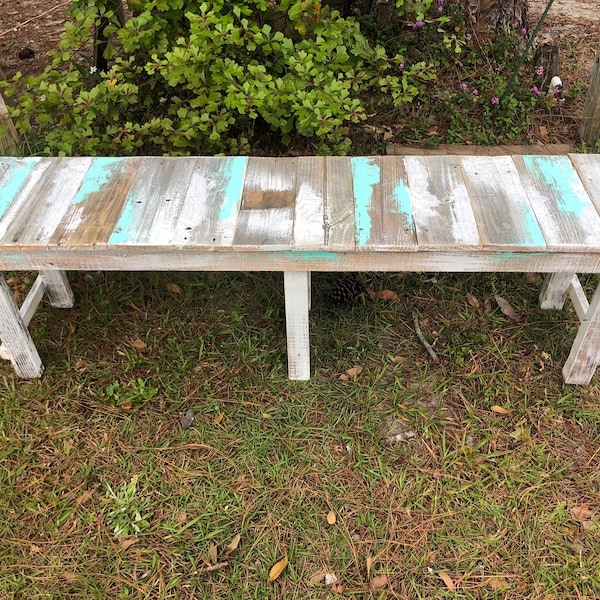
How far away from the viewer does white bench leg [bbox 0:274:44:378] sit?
7.72ft

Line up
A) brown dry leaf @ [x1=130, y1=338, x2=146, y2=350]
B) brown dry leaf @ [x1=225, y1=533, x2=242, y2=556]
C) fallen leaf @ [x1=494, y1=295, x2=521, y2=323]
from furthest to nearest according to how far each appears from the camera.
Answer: fallen leaf @ [x1=494, y1=295, x2=521, y2=323] → brown dry leaf @ [x1=130, y1=338, x2=146, y2=350] → brown dry leaf @ [x1=225, y1=533, x2=242, y2=556]

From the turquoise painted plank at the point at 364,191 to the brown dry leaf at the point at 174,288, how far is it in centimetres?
114

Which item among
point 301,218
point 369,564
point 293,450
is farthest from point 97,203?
point 369,564

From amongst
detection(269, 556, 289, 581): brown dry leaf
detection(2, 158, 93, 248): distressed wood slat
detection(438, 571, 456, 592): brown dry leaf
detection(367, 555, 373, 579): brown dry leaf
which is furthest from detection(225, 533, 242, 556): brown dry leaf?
detection(2, 158, 93, 248): distressed wood slat

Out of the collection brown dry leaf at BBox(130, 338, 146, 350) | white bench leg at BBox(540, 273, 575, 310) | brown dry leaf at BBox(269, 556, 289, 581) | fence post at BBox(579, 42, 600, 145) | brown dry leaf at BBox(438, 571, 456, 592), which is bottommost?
brown dry leaf at BBox(438, 571, 456, 592)

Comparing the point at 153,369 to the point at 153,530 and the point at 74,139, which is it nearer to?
the point at 153,530

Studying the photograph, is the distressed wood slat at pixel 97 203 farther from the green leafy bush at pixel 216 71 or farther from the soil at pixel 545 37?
the soil at pixel 545 37

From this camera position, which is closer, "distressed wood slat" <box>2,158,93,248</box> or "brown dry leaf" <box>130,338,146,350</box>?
"distressed wood slat" <box>2,158,93,248</box>

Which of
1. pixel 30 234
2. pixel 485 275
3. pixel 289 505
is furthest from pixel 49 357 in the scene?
pixel 485 275

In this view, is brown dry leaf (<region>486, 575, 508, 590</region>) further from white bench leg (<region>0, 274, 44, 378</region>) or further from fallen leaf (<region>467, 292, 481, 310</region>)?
white bench leg (<region>0, 274, 44, 378</region>)

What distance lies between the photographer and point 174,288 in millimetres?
3012

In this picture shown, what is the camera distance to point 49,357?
8.90 feet

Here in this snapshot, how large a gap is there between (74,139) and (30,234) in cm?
103

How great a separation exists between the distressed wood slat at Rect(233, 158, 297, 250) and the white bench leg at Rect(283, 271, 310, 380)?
0.64 ft
